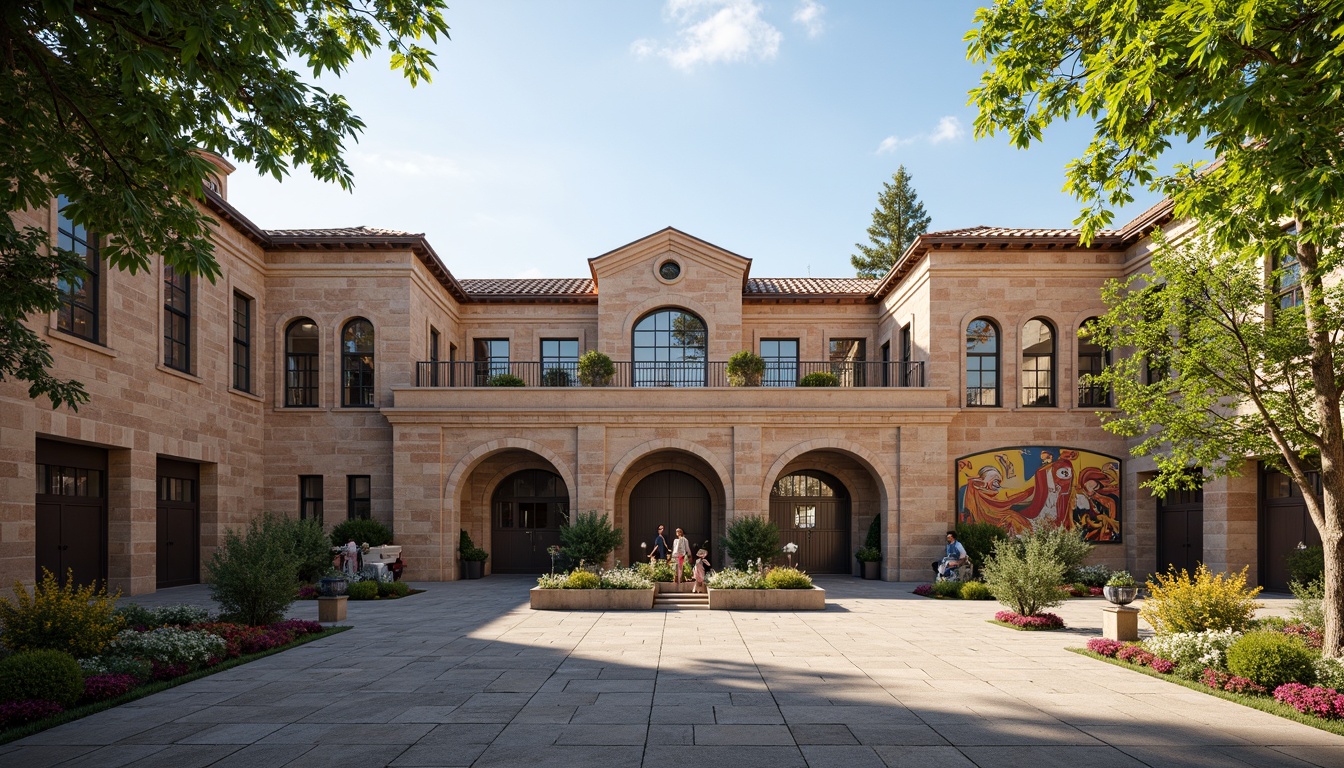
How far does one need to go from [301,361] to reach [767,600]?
17.0m

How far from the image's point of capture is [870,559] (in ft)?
82.8

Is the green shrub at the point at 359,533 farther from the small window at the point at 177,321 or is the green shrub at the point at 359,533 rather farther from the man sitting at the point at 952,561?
the man sitting at the point at 952,561

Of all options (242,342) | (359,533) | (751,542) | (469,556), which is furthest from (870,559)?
(242,342)

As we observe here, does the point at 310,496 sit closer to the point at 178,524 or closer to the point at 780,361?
the point at 178,524

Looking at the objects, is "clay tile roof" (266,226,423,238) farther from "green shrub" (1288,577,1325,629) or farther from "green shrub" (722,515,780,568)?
"green shrub" (1288,577,1325,629)

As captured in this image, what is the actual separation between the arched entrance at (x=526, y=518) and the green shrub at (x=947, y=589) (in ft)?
40.8

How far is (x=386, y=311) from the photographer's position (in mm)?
25703

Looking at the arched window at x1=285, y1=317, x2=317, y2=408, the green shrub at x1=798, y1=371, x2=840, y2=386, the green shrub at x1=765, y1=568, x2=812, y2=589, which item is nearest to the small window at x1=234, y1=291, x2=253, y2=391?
the arched window at x1=285, y1=317, x2=317, y2=408

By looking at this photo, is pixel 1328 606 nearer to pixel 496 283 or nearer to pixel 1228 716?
pixel 1228 716

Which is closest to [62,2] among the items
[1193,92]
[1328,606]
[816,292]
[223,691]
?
[223,691]

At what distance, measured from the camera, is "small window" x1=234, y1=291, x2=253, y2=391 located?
24.6 metres

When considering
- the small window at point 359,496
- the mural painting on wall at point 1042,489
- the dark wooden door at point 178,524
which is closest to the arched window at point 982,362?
the mural painting on wall at point 1042,489

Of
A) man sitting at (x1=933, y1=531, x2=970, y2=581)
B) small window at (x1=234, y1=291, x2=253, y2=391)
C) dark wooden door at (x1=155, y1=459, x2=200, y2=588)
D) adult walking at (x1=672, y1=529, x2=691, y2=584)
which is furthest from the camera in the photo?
small window at (x1=234, y1=291, x2=253, y2=391)

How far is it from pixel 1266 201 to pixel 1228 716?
520cm
